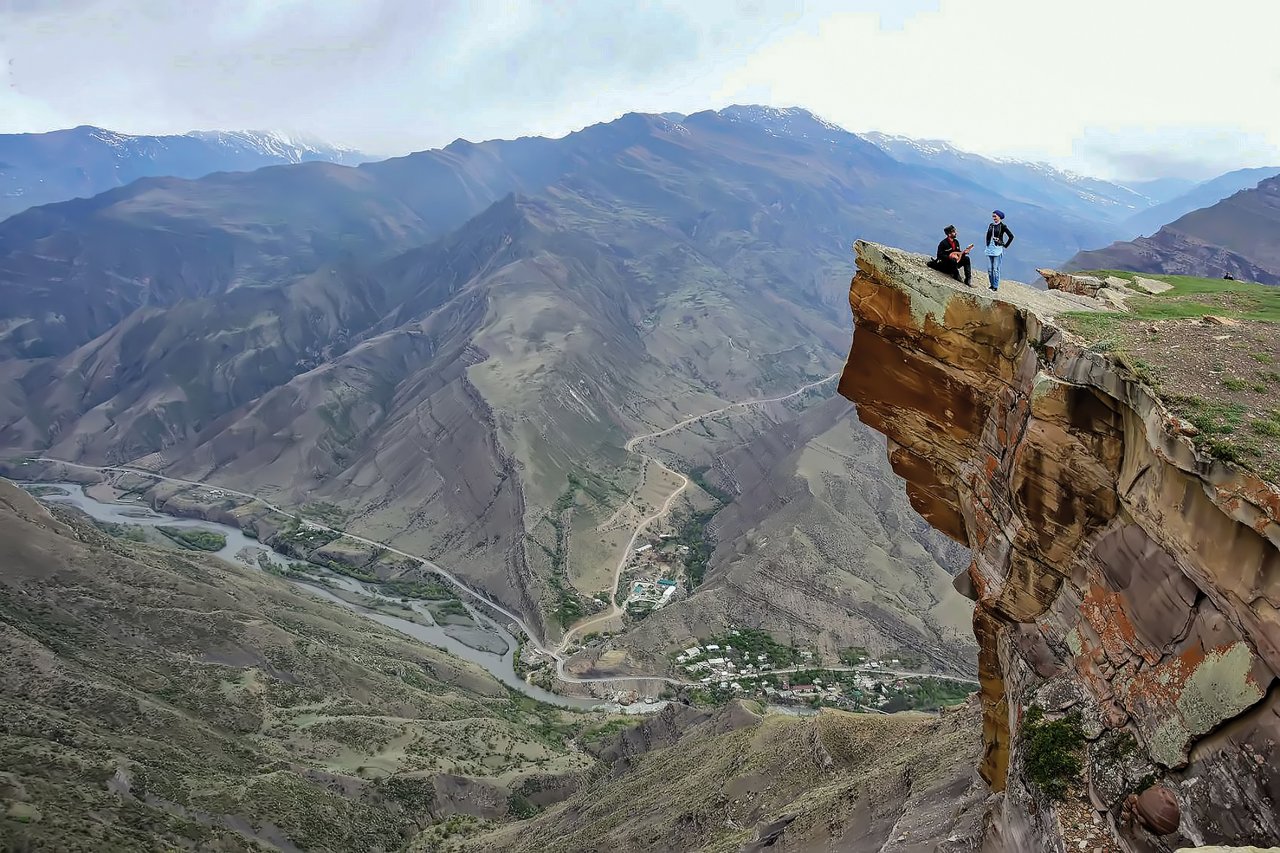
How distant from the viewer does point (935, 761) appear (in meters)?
29.4

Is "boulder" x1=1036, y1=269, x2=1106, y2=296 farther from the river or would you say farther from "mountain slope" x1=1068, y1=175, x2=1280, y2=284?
"mountain slope" x1=1068, y1=175, x2=1280, y2=284

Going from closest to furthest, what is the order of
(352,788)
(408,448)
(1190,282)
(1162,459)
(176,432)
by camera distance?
(1162,459) → (1190,282) → (352,788) → (408,448) → (176,432)

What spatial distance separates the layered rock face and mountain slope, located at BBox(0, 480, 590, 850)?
1472 inches

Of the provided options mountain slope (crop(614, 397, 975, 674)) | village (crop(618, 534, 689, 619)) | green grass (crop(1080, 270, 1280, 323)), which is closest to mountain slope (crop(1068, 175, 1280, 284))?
mountain slope (crop(614, 397, 975, 674))

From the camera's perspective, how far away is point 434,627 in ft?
310

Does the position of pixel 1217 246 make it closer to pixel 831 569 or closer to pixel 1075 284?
pixel 831 569

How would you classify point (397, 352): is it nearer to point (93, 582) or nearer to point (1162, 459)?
point (93, 582)

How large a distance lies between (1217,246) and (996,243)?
180885 millimetres

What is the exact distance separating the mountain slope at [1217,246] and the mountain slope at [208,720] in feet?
522

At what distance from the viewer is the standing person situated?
1936cm

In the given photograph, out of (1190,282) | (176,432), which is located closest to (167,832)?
(1190,282)

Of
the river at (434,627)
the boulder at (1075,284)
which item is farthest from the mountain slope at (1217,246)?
the boulder at (1075,284)

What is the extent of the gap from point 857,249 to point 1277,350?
33.2ft

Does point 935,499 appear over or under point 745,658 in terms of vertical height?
over
